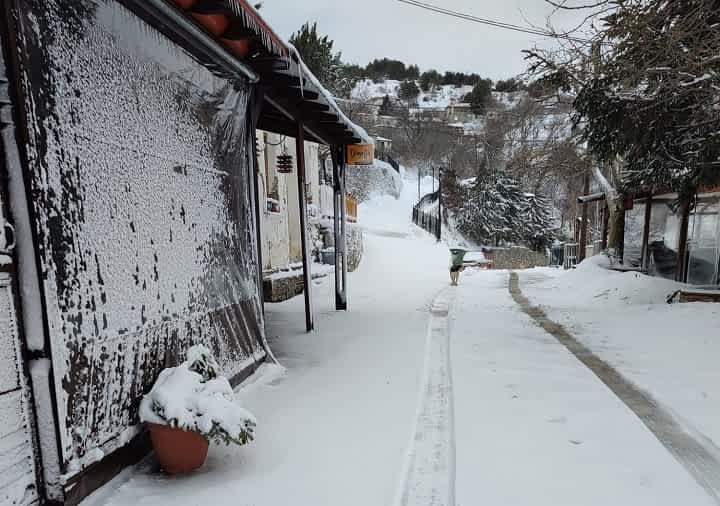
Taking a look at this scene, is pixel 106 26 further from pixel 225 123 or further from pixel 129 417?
pixel 129 417

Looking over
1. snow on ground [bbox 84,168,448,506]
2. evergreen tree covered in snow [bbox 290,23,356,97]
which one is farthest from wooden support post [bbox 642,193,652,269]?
evergreen tree covered in snow [bbox 290,23,356,97]

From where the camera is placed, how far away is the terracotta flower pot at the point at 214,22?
113 inches

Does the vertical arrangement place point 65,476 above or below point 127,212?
below

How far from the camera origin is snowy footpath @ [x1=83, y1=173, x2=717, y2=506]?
2.11m

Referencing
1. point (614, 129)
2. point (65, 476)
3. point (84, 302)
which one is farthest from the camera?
point (614, 129)

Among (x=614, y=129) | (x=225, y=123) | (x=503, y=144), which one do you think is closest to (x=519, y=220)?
(x=503, y=144)

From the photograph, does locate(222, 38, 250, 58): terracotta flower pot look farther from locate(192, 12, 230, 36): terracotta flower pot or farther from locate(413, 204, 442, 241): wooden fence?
locate(413, 204, 442, 241): wooden fence

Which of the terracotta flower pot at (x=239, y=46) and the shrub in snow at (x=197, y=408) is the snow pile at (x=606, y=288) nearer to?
the terracotta flower pot at (x=239, y=46)

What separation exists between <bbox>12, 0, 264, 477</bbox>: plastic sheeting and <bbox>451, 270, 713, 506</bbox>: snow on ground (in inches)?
76.4

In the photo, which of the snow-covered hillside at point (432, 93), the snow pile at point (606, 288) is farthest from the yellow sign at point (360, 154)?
the snow-covered hillside at point (432, 93)

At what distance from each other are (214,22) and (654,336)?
5932 mm

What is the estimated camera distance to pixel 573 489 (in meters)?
2.16

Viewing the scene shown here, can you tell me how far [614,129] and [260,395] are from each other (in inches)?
245

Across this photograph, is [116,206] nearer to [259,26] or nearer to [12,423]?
[12,423]
